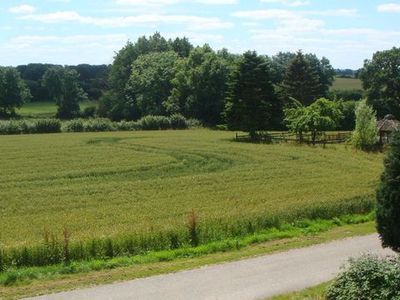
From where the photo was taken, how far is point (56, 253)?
1881 cm

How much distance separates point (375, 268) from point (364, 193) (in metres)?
19.1

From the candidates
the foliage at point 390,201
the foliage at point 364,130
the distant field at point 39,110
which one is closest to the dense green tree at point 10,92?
the distant field at point 39,110

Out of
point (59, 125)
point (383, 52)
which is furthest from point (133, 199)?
point (383, 52)

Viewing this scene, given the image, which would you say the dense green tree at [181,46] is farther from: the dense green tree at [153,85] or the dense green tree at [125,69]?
the dense green tree at [153,85]

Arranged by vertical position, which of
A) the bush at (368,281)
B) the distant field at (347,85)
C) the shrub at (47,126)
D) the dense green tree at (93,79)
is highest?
the dense green tree at (93,79)

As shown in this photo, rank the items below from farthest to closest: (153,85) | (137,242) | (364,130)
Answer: (153,85) → (364,130) → (137,242)

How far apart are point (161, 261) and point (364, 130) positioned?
1561 inches

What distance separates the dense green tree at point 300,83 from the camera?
297 ft

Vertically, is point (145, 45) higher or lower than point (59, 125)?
higher

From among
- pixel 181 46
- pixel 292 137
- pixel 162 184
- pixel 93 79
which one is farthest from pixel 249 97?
pixel 93 79

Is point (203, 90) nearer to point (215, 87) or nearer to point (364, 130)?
point (215, 87)

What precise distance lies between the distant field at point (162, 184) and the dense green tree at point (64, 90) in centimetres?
6378

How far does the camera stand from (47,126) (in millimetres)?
79312

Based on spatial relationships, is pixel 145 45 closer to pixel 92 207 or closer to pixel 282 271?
pixel 92 207
